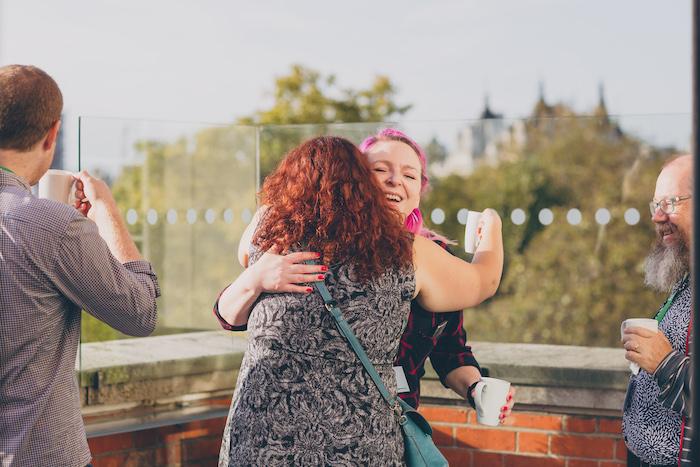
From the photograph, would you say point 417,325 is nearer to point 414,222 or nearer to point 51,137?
point 414,222

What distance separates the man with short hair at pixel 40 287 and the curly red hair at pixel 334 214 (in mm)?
460

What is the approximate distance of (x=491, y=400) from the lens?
286 cm

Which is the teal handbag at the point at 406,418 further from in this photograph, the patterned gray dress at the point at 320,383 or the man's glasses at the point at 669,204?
the man's glasses at the point at 669,204

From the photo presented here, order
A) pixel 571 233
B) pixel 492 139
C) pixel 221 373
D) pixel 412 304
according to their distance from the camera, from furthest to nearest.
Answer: pixel 571 233, pixel 492 139, pixel 221 373, pixel 412 304

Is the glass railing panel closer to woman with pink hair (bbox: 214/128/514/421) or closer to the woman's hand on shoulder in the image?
woman with pink hair (bbox: 214/128/514/421)

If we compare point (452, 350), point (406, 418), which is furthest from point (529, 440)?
point (406, 418)

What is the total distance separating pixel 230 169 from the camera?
5.27m

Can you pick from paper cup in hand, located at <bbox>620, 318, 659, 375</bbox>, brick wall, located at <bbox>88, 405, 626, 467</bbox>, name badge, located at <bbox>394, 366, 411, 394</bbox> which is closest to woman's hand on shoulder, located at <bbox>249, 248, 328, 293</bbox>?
name badge, located at <bbox>394, 366, 411, 394</bbox>

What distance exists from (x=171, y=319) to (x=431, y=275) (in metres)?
2.63

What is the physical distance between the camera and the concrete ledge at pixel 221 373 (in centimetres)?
438

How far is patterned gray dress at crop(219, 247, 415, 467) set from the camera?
2533 mm

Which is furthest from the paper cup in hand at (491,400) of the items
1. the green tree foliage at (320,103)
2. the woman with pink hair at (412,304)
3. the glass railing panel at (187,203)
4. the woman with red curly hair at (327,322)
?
the green tree foliage at (320,103)

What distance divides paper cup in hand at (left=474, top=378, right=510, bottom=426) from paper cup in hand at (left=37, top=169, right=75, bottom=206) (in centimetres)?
132

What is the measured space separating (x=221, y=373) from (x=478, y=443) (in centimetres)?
137
